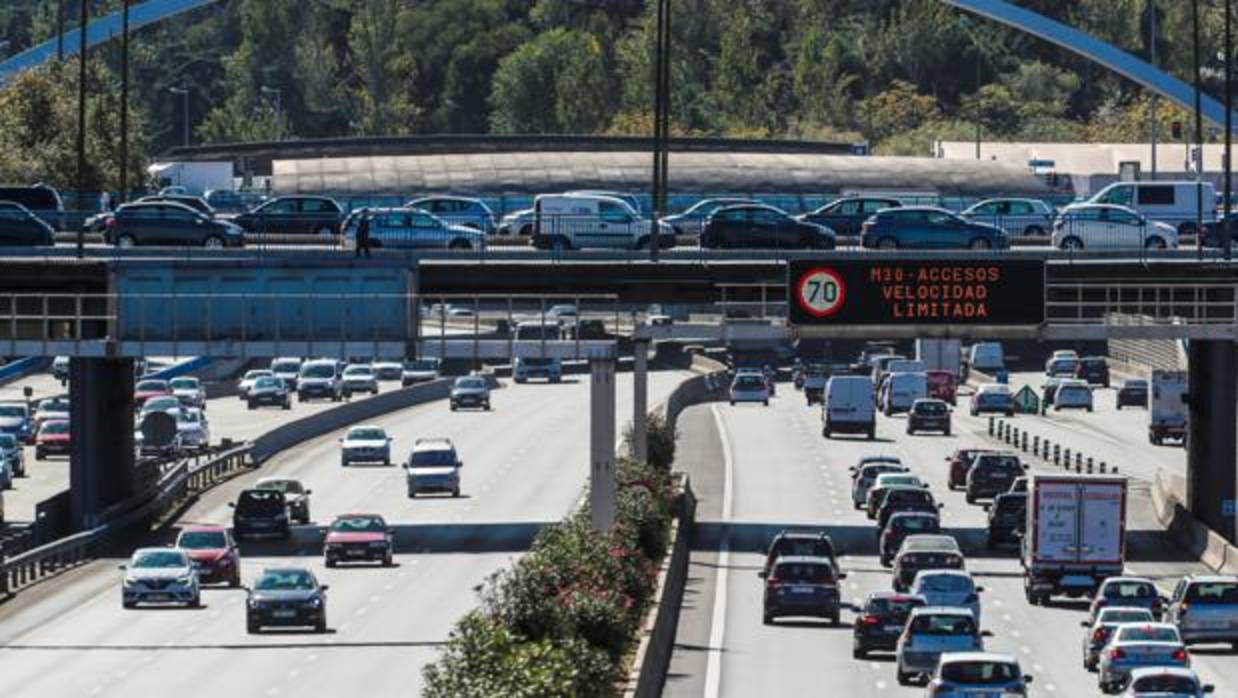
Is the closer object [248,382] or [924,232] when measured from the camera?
[924,232]

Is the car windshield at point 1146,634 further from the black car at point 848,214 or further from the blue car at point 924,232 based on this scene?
the black car at point 848,214

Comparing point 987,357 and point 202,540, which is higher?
point 987,357

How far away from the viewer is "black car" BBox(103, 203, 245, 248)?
85938mm

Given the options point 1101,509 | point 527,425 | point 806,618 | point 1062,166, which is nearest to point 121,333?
point 806,618

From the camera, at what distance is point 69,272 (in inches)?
2778

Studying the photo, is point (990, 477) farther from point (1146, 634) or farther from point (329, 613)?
point (1146, 634)

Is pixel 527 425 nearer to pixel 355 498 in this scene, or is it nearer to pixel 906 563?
pixel 355 498

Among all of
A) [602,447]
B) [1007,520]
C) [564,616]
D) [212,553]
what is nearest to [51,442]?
[212,553]

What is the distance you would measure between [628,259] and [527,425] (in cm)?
4412

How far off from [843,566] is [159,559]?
15212 millimetres

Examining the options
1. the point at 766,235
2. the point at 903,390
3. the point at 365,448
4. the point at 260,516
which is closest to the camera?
the point at 260,516

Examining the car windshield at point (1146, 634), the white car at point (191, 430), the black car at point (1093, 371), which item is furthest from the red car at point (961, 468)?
the black car at point (1093, 371)

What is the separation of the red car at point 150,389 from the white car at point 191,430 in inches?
412

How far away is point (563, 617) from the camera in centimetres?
4306
